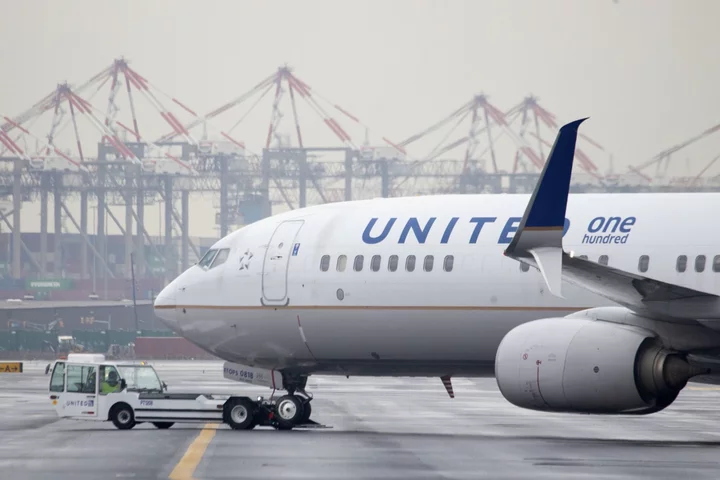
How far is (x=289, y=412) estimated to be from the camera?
94.4 feet

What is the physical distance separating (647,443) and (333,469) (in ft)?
24.9

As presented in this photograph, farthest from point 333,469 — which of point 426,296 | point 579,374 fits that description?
point 426,296

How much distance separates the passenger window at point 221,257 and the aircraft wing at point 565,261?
29.8ft

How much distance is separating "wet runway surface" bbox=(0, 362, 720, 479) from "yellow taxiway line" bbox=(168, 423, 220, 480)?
0.02m

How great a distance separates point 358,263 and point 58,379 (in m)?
7.81

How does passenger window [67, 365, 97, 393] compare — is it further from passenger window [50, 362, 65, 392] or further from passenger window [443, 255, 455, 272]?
passenger window [443, 255, 455, 272]

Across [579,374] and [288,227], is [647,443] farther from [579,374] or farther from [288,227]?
[288,227]

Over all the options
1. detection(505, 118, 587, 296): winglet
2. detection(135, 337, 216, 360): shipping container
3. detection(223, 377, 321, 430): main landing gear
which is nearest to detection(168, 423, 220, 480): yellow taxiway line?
detection(223, 377, 321, 430): main landing gear

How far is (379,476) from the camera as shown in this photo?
19.2m

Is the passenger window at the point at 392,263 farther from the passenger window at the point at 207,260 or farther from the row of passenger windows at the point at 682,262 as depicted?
the passenger window at the point at 207,260

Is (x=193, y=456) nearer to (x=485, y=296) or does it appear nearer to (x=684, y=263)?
(x=485, y=296)

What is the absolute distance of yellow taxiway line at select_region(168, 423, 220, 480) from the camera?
19312mm

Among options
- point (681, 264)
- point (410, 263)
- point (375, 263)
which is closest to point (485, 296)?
point (410, 263)

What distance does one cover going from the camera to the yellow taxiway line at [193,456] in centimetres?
1931
